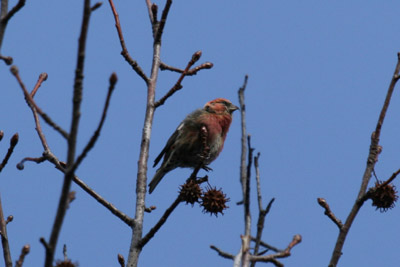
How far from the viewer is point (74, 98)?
7.84 ft

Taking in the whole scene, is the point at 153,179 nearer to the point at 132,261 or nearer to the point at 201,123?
the point at 201,123

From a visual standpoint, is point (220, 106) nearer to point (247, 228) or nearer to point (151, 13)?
point (151, 13)

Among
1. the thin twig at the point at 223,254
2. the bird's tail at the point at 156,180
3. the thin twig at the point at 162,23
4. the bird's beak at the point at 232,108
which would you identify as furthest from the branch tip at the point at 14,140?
the bird's beak at the point at 232,108

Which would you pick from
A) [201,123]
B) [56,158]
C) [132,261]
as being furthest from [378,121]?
[201,123]

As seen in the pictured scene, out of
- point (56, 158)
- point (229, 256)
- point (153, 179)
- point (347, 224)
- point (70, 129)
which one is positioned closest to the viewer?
point (70, 129)

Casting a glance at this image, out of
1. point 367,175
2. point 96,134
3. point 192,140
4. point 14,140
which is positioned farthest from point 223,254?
point 192,140

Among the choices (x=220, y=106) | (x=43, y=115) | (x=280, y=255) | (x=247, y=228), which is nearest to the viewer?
(x=43, y=115)

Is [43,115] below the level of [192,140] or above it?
below

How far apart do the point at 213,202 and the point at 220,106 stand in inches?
122

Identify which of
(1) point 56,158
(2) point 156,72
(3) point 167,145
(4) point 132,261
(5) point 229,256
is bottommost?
(5) point 229,256

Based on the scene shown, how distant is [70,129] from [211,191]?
2.89 meters

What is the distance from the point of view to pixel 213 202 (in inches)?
200

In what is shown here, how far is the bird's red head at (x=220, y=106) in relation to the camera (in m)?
7.94

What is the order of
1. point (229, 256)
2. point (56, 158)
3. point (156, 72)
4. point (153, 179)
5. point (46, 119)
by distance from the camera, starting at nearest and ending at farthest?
point (46, 119)
point (229, 256)
point (56, 158)
point (156, 72)
point (153, 179)
